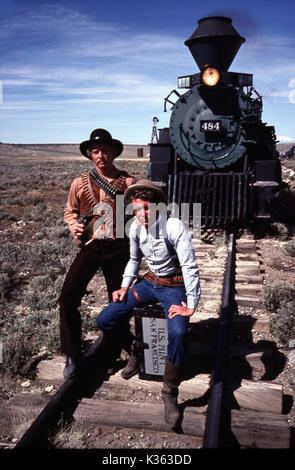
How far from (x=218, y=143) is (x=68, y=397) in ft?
20.6

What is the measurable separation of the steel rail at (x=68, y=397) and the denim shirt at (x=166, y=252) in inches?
29.5

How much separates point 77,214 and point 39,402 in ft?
5.38

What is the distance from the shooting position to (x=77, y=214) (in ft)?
12.2

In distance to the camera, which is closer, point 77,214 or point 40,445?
point 40,445

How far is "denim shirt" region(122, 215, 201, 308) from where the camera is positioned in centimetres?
305

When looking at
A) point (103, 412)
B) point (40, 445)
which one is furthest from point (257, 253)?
point (40, 445)

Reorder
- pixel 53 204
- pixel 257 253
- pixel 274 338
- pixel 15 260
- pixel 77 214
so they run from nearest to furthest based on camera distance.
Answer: pixel 77 214, pixel 274 338, pixel 257 253, pixel 15 260, pixel 53 204

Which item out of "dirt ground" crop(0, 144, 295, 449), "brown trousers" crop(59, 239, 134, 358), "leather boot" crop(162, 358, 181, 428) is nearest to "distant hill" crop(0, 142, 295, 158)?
"brown trousers" crop(59, 239, 134, 358)

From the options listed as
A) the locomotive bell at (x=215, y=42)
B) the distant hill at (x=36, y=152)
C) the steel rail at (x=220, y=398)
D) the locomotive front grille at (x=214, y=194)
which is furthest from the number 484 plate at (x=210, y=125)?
the distant hill at (x=36, y=152)

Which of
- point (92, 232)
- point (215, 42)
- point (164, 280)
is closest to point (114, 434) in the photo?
point (164, 280)

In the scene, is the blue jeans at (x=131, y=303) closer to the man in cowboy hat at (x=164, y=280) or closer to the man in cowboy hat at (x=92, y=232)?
the man in cowboy hat at (x=164, y=280)

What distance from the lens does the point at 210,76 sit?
773 cm

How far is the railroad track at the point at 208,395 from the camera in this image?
106 inches

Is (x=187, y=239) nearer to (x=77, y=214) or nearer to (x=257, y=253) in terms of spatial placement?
(x=77, y=214)
